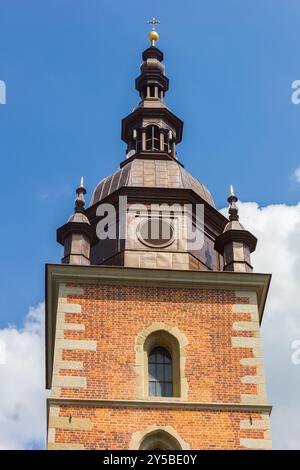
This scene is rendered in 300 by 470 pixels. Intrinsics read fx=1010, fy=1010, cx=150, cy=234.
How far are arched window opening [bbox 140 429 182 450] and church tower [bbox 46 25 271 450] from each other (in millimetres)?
19

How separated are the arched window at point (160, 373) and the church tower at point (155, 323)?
23mm

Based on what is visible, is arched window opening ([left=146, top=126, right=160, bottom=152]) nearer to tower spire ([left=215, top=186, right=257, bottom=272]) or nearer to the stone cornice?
tower spire ([left=215, top=186, right=257, bottom=272])

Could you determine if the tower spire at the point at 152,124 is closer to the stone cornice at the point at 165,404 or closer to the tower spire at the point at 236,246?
the tower spire at the point at 236,246

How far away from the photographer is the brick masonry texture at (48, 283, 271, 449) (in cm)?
1911

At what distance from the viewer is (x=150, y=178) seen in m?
24.2

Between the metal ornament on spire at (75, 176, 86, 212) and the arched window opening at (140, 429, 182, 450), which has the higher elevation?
the metal ornament on spire at (75, 176, 86, 212)

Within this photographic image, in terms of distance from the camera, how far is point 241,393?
19.8 meters

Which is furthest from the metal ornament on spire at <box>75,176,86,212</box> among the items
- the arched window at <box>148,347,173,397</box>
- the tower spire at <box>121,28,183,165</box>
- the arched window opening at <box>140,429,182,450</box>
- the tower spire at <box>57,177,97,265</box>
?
the arched window opening at <box>140,429,182,450</box>

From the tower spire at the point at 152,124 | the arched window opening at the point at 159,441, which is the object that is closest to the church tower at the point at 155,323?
the arched window opening at the point at 159,441

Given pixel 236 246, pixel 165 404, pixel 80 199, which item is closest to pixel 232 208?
pixel 236 246

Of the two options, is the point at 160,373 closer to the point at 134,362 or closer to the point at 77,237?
the point at 134,362
